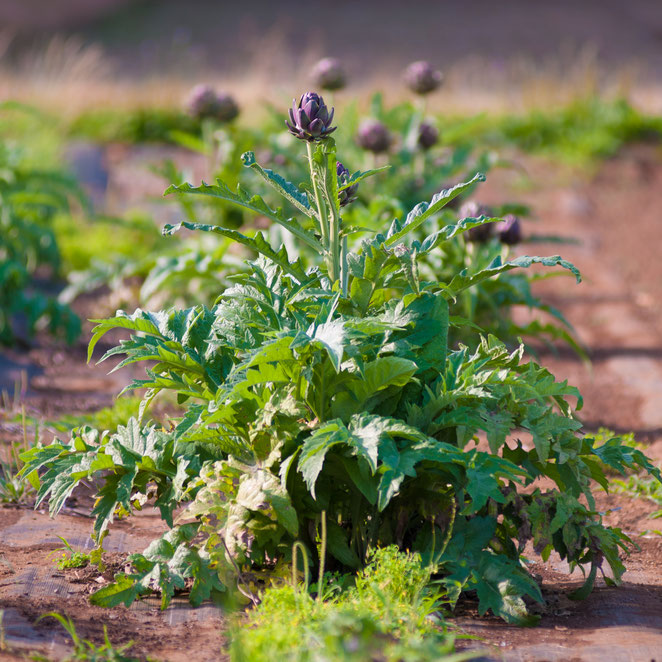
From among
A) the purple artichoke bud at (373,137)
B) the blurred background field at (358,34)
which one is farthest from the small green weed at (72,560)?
the blurred background field at (358,34)

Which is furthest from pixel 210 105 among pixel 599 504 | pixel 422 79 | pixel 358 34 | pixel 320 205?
pixel 358 34

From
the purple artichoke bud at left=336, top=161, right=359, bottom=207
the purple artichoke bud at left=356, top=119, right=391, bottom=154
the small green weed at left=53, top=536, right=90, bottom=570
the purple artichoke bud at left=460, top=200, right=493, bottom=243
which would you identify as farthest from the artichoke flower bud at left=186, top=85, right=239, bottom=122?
the small green weed at left=53, top=536, right=90, bottom=570

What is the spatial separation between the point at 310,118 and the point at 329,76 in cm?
283

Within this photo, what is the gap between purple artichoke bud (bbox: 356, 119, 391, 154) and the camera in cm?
462

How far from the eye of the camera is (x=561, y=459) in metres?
2.31

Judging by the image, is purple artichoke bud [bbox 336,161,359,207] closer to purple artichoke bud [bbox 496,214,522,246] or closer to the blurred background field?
purple artichoke bud [bbox 496,214,522,246]

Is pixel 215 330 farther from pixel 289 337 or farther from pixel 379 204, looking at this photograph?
pixel 379 204

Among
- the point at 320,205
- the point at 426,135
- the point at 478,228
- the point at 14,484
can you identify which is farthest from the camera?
the point at 426,135

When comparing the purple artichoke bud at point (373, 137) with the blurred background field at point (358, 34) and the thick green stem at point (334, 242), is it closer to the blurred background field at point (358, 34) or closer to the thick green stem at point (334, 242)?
the thick green stem at point (334, 242)

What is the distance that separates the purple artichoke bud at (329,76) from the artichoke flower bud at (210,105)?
529 mm

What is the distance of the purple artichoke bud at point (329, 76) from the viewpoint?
495 centimetres

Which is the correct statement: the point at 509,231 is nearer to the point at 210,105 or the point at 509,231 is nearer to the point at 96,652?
the point at 210,105

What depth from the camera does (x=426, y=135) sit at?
480 centimetres

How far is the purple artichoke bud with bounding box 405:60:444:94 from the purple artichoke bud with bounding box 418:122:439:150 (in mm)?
255
